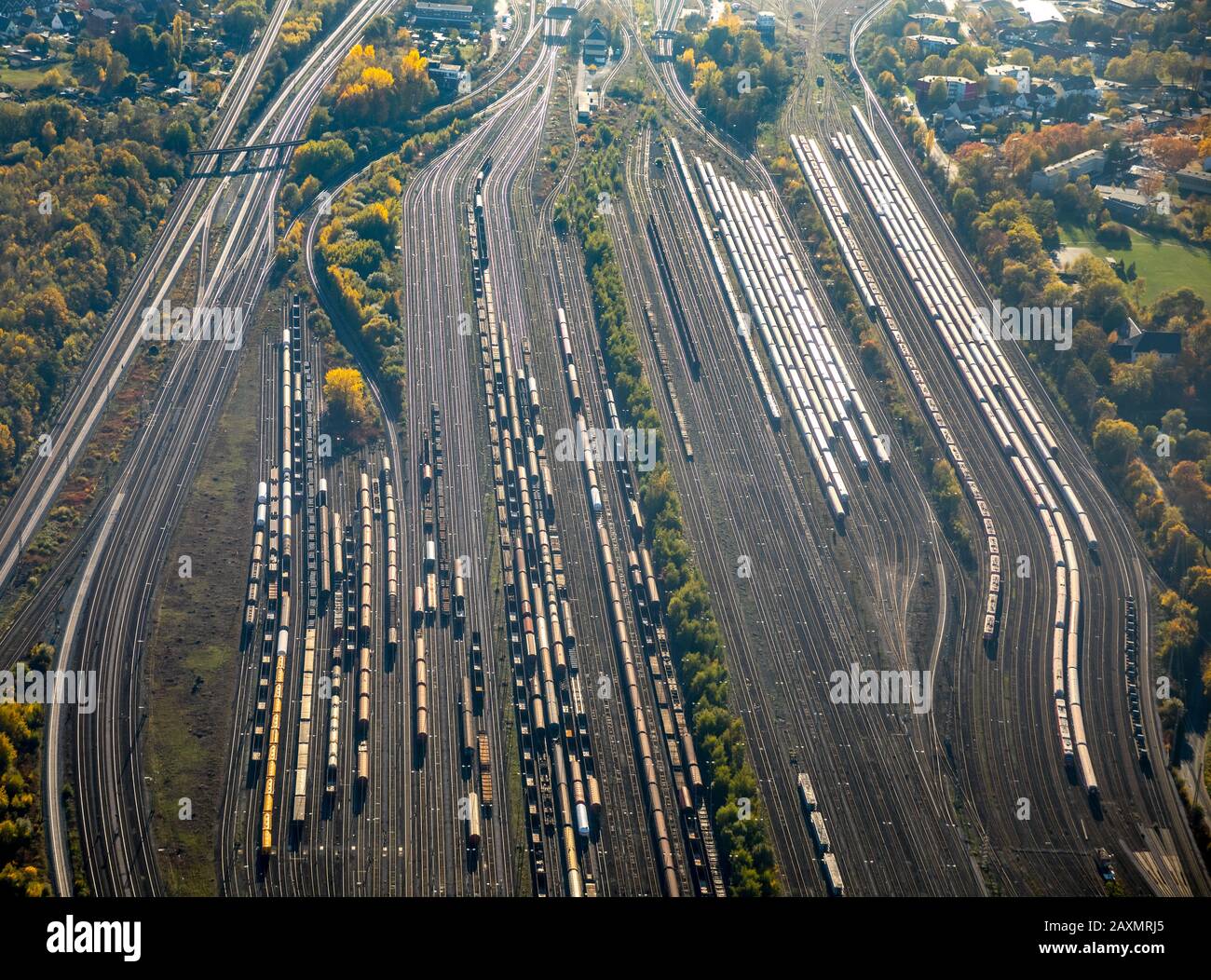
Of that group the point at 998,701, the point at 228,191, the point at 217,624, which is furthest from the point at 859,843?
the point at 228,191

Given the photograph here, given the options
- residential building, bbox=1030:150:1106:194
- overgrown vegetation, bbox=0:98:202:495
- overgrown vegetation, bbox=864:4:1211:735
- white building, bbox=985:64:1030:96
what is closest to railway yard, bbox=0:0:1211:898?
overgrown vegetation, bbox=864:4:1211:735

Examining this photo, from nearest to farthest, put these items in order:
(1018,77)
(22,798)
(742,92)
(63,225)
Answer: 1. (22,798)
2. (63,225)
3. (742,92)
4. (1018,77)

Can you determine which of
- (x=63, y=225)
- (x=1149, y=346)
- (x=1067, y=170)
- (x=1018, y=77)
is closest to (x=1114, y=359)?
(x=1149, y=346)

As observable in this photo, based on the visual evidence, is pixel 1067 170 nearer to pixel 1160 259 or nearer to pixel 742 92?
pixel 1160 259

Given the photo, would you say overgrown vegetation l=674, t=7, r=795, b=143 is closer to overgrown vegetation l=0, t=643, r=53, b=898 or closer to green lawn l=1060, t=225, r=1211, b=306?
green lawn l=1060, t=225, r=1211, b=306

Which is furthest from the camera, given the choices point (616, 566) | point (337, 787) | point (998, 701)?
point (616, 566)
